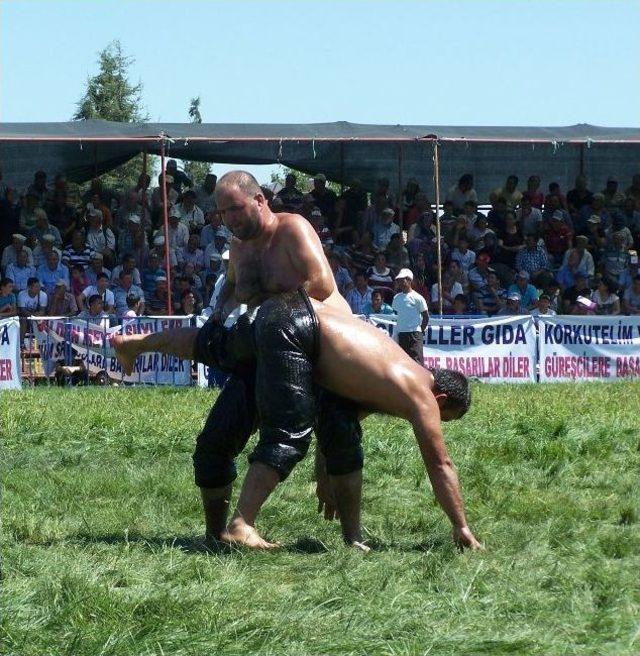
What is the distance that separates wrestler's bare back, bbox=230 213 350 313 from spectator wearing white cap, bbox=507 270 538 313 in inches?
532

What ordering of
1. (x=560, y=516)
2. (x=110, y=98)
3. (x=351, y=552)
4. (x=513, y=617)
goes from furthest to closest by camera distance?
(x=110, y=98), (x=560, y=516), (x=351, y=552), (x=513, y=617)

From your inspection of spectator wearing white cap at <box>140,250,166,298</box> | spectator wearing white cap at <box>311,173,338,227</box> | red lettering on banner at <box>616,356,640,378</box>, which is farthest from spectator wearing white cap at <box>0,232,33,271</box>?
red lettering on banner at <box>616,356,640,378</box>

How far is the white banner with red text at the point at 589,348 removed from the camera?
17.6m

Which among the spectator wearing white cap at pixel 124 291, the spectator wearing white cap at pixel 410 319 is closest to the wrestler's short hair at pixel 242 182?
the spectator wearing white cap at pixel 410 319

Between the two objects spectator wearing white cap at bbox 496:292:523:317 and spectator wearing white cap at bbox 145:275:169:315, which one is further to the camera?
spectator wearing white cap at bbox 496:292:523:317

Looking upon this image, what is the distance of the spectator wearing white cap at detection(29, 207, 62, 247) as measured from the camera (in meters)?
18.7

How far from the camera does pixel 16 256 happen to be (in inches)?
717

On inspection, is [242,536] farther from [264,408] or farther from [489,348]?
[489,348]

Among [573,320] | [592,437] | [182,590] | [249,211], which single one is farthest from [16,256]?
[182,590]

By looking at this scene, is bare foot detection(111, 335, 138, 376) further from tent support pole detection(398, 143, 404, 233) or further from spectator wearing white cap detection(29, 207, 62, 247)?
tent support pole detection(398, 143, 404, 233)

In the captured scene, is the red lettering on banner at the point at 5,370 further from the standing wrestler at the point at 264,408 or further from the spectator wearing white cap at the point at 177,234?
the standing wrestler at the point at 264,408

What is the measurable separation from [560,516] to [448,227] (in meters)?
14.5

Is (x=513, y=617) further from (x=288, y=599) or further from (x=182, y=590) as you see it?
(x=182, y=590)

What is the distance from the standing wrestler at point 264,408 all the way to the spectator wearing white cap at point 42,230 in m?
12.7
